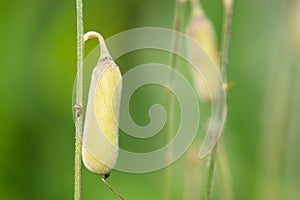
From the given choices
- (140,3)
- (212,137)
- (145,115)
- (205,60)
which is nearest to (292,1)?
(205,60)

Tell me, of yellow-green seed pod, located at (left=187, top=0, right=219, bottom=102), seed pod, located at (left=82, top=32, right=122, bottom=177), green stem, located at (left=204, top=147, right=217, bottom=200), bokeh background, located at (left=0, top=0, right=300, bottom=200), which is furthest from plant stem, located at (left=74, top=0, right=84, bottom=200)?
bokeh background, located at (left=0, top=0, right=300, bottom=200)

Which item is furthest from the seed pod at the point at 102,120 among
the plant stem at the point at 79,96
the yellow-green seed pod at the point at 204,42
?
the yellow-green seed pod at the point at 204,42

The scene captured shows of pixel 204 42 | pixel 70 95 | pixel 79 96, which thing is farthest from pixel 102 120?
pixel 70 95

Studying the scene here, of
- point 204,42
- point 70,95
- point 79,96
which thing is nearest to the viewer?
point 79,96

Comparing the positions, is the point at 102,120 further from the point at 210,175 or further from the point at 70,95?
the point at 70,95

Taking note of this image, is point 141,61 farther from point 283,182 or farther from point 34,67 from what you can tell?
point 283,182

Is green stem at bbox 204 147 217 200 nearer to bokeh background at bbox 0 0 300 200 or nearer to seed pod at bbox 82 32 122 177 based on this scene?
seed pod at bbox 82 32 122 177

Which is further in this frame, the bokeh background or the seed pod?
the bokeh background
